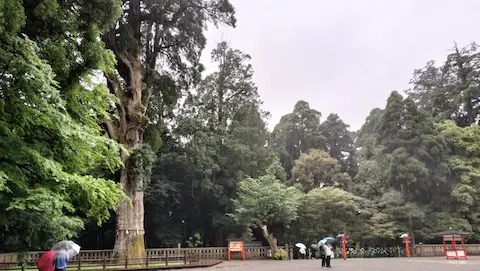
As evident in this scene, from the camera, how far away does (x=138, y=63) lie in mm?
18406

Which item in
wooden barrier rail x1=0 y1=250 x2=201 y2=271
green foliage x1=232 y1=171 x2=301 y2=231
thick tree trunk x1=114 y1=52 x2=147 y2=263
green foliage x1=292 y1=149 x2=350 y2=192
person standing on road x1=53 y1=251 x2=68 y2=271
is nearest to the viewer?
person standing on road x1=53 y1=251 x2=68 y2=271

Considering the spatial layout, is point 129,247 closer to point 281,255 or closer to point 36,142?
point 36,142

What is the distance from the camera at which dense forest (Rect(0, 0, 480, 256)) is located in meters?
8.04

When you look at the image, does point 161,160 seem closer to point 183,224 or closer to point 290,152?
point 183,224

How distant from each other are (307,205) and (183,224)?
33.5 ft

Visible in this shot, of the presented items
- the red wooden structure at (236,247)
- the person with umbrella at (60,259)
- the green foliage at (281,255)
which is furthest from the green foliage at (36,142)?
the green foliage at (281,255)

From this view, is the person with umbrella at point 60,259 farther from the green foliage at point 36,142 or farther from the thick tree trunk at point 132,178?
the thick tree trunk at point 132,178

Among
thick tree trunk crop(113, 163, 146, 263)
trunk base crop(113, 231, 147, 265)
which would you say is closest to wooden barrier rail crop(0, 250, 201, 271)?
trunk base crop(113, 231, 147, 265)

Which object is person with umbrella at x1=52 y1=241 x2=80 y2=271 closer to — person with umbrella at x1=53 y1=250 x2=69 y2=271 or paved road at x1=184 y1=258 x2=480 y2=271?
person with umbrella at x1=53 y1=250 x2=69 y2=271

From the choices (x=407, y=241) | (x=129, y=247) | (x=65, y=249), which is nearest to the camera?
(x=65, y=249)

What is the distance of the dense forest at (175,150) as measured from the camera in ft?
26.4

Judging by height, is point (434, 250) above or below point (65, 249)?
below

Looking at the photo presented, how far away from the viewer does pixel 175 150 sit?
85.9 ft

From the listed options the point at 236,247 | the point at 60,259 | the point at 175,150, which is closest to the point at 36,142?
the point at 60,259
